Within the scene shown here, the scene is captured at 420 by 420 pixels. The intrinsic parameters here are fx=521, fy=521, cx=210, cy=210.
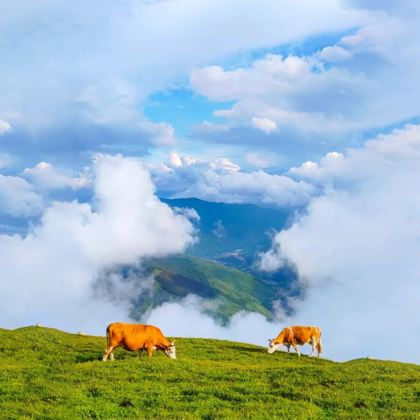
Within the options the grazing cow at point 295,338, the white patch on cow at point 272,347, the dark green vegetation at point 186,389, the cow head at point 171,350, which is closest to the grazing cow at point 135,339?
the cow head at point 171,350

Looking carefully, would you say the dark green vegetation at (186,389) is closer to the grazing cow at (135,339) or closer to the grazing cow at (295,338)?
the grazing cow at (135,339)

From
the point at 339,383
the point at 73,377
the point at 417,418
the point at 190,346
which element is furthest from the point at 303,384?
the point at 190,346

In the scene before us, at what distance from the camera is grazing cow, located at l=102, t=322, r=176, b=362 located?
34.6 meters

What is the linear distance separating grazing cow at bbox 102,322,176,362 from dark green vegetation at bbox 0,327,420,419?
42.0 inches

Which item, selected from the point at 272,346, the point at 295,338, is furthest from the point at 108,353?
the point at 295,338

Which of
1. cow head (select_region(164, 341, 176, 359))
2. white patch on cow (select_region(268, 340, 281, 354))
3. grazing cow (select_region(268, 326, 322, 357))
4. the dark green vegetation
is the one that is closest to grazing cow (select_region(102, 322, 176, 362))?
cow head (select_region(164, 341, 176, 359))

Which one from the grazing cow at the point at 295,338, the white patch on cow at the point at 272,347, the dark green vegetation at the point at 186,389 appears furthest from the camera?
the grazing cow at the point at 295,338

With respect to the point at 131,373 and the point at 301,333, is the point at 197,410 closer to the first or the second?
the point at 131,373

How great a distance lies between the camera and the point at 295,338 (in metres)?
50.1

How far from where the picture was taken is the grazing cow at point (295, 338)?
48406 millimetres

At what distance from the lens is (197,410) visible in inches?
928

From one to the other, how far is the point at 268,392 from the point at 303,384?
2782 millimetres

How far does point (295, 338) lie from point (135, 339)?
65.9 feet

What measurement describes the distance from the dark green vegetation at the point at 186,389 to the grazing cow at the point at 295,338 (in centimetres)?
1306
